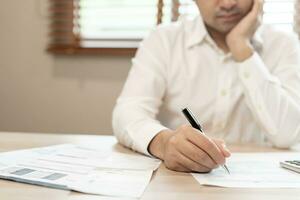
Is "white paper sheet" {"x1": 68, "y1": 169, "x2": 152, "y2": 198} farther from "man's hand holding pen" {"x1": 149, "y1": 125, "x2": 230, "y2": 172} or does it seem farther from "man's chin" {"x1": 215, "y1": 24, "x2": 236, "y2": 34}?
"man's chin" {"x1": 215, "y1": 24, "x2": 236, "y2": 34}

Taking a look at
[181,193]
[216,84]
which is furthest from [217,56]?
[181,193]

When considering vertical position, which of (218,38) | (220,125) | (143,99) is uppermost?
(218,38)

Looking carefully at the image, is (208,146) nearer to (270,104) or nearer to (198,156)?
(198,156)

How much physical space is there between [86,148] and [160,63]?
481mm

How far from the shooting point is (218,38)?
140 cm

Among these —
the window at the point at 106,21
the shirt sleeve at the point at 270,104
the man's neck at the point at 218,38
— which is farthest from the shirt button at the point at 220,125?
the window at the point at 106,21

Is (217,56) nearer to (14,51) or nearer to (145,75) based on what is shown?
(145,75)

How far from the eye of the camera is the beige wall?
1993 millimetres

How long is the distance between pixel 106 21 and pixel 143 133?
1.18 metres

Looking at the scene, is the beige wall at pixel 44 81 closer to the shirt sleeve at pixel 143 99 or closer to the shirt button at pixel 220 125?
the shirt sleeve at pixel 143 99

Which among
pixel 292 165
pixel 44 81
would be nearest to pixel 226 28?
pixel 292 165

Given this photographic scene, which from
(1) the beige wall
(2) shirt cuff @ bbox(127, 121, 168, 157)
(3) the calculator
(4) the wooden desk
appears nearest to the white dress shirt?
(2) shirt cuff @ bbox(127, 121, 168, 157)

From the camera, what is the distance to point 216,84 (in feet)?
4.38

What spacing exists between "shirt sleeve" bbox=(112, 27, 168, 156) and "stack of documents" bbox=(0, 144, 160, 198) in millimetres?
76
